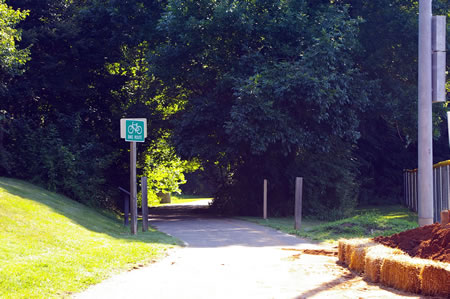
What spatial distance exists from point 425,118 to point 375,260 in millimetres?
3834

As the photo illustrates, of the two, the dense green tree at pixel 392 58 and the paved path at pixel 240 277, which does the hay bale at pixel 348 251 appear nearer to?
the paved path at pixel 240 277

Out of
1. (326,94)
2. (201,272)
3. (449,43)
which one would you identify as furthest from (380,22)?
(201,272)

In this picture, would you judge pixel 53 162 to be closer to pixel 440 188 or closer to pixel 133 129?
pixel 133 129

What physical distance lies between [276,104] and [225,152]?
3.52 metres

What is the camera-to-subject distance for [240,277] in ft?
36.3

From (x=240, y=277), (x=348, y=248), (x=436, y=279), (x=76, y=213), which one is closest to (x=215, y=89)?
(x=76, y=213)

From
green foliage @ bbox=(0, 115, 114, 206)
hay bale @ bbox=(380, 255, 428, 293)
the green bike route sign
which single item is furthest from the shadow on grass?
hay bale @ bbox=(380, 255, 428, 293)

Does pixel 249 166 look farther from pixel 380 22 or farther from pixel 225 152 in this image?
pixel 380 22

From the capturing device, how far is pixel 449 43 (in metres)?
30.7

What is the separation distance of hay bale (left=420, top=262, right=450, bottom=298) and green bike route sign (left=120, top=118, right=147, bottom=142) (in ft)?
36.4

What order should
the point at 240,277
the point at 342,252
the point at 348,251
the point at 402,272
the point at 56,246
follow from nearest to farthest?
1. the point at 402,272
2. the point at 240,277
3. the point at 348,251
4. the point at 342,252
5. the point at 56,246

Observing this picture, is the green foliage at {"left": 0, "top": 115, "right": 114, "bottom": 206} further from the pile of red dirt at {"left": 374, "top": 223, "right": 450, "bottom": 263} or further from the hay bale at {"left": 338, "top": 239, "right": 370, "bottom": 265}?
the pile of red dirt at {"left": 374, "top": 223, "right": 450, "bottom": 263}

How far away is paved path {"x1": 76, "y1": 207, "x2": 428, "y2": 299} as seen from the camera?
939cm

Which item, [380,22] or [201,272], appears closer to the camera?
[201,272]
